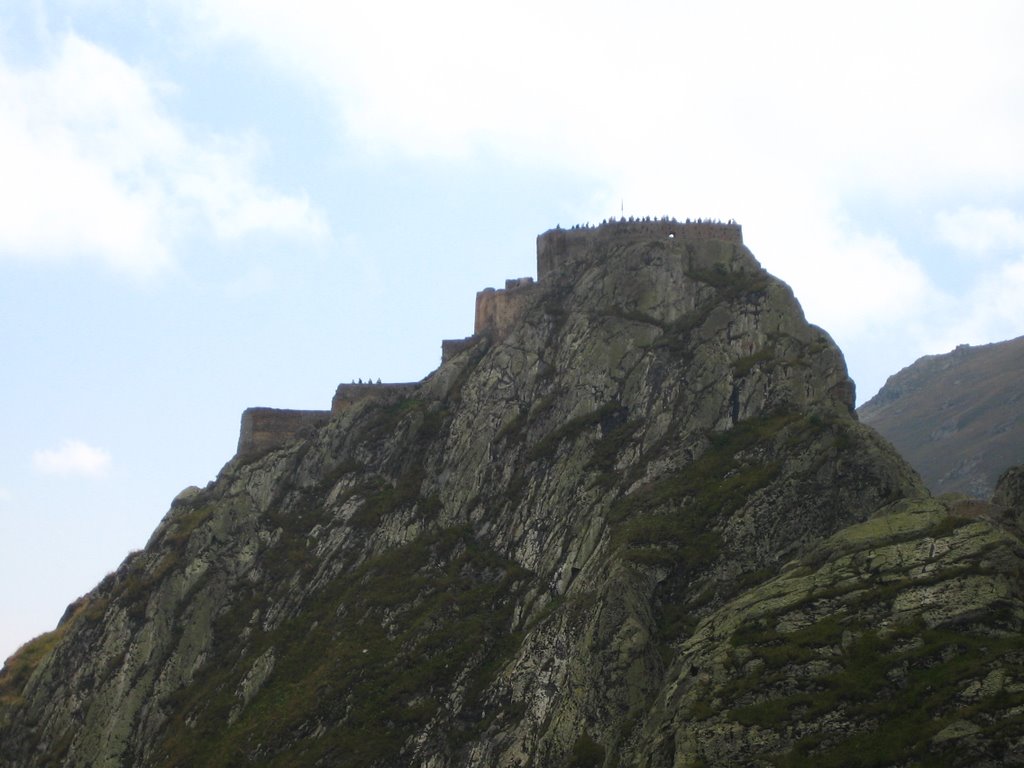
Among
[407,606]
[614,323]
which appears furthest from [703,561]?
[614,323]

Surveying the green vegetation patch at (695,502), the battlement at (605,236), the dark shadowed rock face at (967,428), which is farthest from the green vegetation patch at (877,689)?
the dark shadowed rock face at (967,428)

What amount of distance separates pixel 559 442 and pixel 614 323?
11.0 metres

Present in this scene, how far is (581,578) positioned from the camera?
247 feet

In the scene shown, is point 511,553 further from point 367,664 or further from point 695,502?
point 695,502

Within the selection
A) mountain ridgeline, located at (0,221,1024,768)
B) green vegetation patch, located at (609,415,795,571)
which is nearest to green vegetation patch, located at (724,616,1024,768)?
mountain ridgeline, located at (0,221,1024,768)

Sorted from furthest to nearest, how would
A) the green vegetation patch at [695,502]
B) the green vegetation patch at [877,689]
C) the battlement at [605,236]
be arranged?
the battlement at [605,236] → the green vegetation patch at [695,502] → the green vegetation patch at [877,689]

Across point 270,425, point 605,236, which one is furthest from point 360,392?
point 605,236

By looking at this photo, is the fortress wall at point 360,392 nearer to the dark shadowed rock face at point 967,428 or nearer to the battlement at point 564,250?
the battlement at point 564,250

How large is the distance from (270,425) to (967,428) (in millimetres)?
97720

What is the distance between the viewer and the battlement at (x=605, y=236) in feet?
339

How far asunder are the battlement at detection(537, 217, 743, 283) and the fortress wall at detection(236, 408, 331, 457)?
69.6 feet

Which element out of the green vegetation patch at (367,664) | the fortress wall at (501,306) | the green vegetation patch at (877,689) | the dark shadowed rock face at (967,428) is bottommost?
→ the green vegetation patch at (877,689)

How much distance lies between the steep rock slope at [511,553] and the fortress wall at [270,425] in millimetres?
5010

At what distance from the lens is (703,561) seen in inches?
2825
